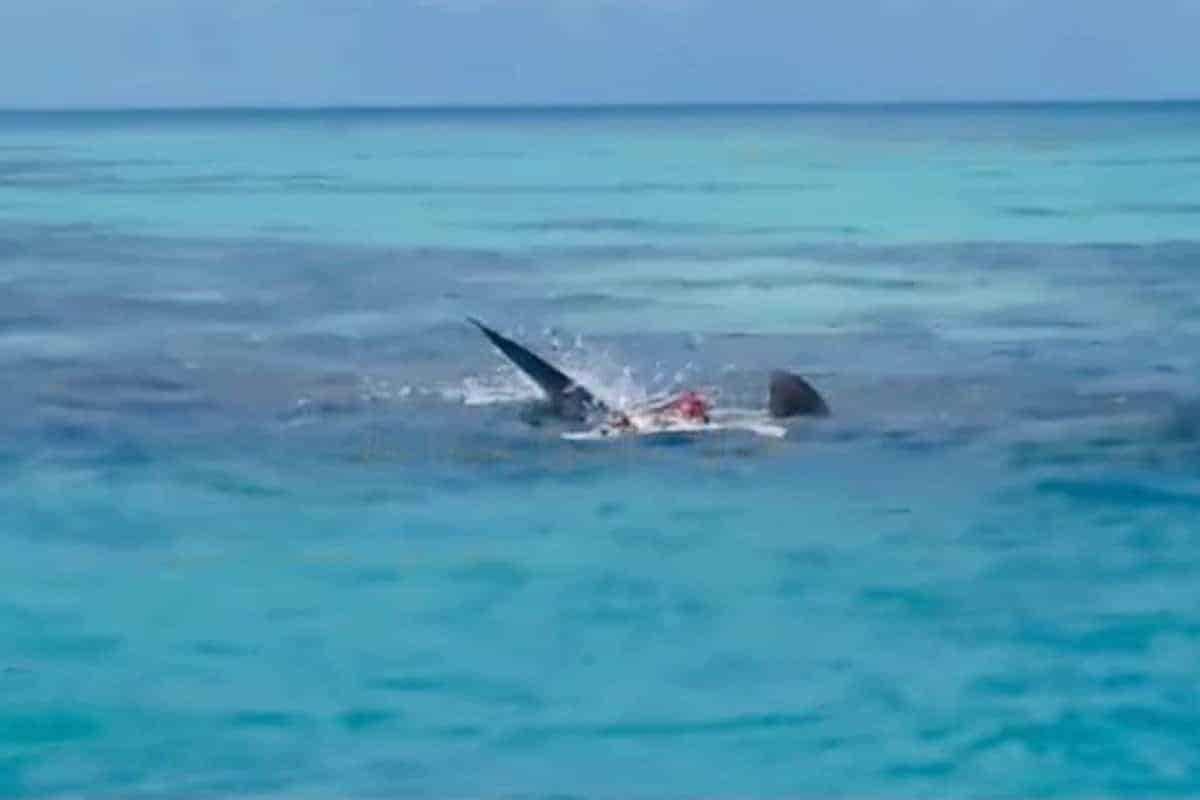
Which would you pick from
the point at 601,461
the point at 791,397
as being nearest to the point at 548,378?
the point at 601,461

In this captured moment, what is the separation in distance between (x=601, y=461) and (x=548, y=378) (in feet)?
0.30

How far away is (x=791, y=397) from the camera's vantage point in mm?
2162

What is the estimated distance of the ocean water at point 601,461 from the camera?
2088 millimetres

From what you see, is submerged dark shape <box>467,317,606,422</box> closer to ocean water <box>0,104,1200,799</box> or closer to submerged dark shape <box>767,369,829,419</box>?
ocean water <box>0,104,1200,799</box>

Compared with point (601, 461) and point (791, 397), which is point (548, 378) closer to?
point (601, 461)

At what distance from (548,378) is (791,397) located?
22 cm

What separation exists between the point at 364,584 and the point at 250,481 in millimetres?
144

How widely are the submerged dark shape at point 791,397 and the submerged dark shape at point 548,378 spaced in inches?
6.2

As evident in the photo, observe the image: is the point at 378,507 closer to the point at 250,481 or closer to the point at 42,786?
the point at 250,481

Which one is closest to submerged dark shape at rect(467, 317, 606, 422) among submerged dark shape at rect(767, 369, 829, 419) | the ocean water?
the ocean water

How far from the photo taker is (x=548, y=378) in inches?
84.8

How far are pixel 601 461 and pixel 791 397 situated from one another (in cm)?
18

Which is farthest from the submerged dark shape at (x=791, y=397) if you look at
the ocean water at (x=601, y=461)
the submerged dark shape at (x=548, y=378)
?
the submerged dark shape at (x=548, y=378)

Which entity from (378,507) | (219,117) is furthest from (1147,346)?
(219,117)
